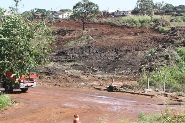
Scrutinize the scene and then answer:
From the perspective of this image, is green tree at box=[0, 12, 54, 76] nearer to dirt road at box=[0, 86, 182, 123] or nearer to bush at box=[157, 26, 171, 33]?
dirt road at box=[0, 86, 182, 123]

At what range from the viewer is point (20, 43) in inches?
711

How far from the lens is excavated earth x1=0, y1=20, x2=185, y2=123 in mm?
17516

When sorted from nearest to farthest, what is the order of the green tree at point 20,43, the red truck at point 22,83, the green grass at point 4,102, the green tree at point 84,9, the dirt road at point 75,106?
the dirt road at point 75,106
the green grass at point 4,102
the green tree at point 20,43
the red truck at point 22,83
the green tree at point 84,9

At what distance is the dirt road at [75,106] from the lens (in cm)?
1629

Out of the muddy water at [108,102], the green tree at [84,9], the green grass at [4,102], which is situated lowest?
the muddy water at [108,102]

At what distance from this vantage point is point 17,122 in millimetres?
15422

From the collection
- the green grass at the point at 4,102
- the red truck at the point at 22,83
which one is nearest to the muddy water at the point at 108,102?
the red truck at the point at 22,83

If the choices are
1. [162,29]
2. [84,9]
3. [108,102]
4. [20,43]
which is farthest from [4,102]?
[84,9]

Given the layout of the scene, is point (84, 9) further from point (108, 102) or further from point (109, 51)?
point (108, 102)

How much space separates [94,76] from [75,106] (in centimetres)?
1146

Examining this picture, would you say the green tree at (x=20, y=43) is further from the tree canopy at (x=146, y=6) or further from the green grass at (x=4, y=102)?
the tree canopy at (x=146, y=6)

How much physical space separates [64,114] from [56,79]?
12.9 meters

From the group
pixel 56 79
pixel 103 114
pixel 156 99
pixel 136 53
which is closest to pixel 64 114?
pixel 103 114

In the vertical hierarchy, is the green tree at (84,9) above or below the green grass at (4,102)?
above
